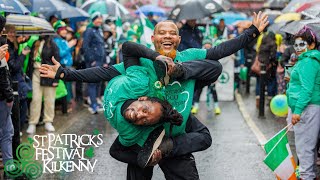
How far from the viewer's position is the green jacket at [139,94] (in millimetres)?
5266

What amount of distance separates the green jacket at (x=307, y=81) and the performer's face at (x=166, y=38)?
236 centimetres

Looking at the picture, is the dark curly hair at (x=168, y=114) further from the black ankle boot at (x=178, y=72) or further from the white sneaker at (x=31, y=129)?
the white sneaker at (x=31, y=129)

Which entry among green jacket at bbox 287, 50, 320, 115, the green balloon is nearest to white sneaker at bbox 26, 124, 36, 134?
the green balloon

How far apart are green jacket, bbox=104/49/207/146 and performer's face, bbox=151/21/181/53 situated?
0.39 ft

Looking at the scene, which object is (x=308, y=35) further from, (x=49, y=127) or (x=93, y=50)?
(x=93, y=50)

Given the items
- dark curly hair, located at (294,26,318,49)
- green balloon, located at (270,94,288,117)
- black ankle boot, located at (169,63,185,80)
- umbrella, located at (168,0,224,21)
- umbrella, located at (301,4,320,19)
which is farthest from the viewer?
umbrella, located at (168,0,224,21)

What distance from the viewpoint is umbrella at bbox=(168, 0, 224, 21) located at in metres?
14.0

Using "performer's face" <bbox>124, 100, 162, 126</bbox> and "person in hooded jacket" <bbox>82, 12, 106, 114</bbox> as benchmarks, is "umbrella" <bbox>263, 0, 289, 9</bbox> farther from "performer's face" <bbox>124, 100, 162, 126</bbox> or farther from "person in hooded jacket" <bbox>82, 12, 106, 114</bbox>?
"performer's face" <bbox>124, 100, 162, 126</bbox>

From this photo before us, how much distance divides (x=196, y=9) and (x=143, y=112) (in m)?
9.38

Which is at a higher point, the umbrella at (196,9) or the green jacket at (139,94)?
the green jacket at (139,94)

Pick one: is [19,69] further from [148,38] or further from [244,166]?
[244,166]

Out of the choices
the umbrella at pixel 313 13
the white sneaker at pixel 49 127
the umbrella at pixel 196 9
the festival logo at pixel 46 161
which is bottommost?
the white sneaker at pixel 49 127

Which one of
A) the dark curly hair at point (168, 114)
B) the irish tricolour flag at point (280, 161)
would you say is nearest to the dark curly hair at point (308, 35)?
the irish tricolour flag at point (280, 161)

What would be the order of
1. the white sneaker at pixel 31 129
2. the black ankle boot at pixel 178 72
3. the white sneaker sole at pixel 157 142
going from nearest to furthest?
the black ankle boot at pixel 178 72, the white sneaker sole at pixel 157 142, the white sneaker at pixel 31 129
